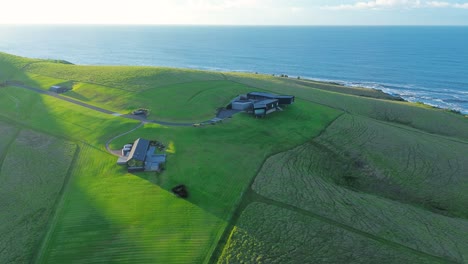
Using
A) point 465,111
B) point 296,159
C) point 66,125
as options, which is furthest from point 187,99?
point 465,111

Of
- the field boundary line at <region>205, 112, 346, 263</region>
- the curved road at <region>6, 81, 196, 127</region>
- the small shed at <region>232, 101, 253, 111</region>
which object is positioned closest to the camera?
the field boundary line at <region>205, 112, 346, 263</region>

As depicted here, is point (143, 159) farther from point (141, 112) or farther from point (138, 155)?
point (141, 112)

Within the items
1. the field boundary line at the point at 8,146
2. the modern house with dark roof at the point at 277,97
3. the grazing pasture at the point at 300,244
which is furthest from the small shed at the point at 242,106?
the field boundary line at the point at 8,146

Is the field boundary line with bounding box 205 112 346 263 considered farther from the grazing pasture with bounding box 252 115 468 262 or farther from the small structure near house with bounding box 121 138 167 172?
the small structure near house with bounding box 121 138 167 172

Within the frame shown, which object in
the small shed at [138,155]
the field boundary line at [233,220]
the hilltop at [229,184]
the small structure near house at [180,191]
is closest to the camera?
the field boundary line at [233,220]

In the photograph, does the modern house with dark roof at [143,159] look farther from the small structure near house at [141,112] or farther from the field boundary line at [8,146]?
the field boundary line at [8,146]

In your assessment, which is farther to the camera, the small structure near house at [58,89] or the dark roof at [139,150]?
the small structure near house at [58,89]

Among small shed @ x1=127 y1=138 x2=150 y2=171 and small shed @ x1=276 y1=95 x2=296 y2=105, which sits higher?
small shed @ x1=276 y1=95 x2=296 y2=105

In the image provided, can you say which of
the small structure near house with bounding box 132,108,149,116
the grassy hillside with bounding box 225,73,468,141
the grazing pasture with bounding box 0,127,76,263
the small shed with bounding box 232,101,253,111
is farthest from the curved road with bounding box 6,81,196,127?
the grassy hillside with bounding box 225,73,468,141
